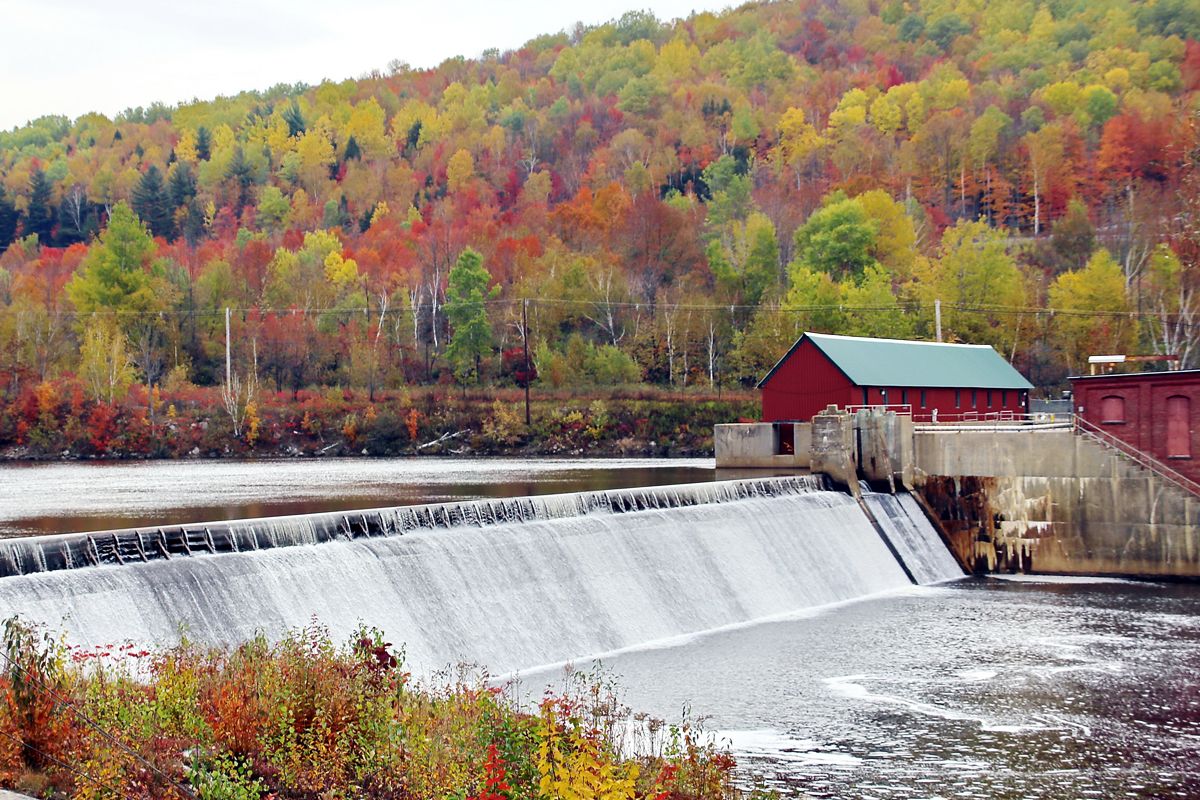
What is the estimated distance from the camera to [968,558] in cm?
4184

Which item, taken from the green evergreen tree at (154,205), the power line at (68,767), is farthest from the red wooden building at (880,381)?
the green evergreen tree at (154,205)

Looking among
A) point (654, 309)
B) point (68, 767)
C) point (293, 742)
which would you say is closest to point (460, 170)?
point (654, 309)

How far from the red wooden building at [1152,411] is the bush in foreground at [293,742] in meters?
28.4

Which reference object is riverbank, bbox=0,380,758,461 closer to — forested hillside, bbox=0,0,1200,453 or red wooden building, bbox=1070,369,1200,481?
forested hillside, bbox=0,0,1200,453

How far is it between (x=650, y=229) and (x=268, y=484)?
6755cm

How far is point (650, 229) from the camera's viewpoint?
118312mm

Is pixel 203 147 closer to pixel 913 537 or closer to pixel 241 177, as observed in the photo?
pixel 241 177

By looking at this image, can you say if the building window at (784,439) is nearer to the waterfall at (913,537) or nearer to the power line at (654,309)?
the waterfall at (913,537)

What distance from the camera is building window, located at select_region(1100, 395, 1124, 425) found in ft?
132

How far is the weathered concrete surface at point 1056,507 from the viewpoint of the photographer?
38875 mm

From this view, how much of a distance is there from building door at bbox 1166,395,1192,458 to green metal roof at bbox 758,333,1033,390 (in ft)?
42.7

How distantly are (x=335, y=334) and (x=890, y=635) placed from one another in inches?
3376

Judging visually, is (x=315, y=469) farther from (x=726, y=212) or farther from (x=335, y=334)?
(x=726, y=212)

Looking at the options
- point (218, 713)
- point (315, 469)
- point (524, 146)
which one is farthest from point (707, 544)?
point (524, 146)
